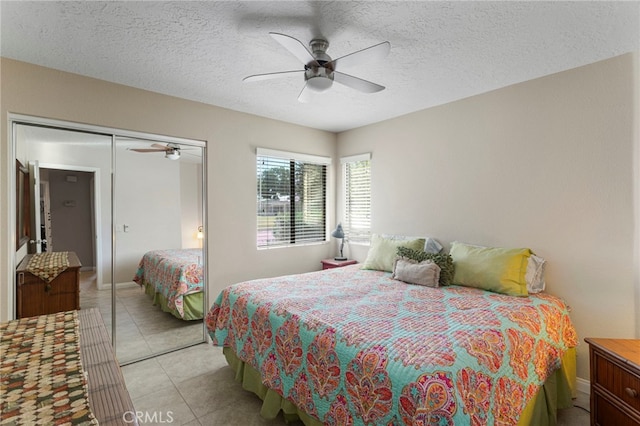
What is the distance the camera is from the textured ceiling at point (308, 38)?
175 cm

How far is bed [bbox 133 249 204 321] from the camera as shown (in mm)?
3074

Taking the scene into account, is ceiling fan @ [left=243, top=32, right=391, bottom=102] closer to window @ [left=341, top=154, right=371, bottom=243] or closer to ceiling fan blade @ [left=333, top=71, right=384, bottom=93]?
ceiling fan blade @ [left=333, top=71, right=384, bottom=93]

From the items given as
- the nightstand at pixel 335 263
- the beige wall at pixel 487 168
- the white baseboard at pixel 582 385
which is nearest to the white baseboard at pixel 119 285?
the beige wall at pixel 487 168

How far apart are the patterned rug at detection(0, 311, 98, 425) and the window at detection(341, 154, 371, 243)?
11.0ft

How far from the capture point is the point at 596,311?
2348 millimetres

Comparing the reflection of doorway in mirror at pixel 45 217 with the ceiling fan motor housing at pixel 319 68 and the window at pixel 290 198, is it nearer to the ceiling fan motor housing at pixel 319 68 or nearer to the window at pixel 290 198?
the window at pixel 290 198

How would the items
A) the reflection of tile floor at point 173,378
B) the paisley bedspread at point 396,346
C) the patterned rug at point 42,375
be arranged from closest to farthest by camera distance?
the patterned rug at point 42,375 → the paisley bedspread at point 396,346 → the reflection of tile floor at point 173,378

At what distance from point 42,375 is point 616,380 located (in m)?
2.59

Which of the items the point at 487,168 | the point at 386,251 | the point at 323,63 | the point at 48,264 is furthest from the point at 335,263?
the point at 48,264

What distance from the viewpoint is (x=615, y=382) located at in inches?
66.8

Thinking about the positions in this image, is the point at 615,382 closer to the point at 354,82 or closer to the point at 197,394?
the point at 354,82

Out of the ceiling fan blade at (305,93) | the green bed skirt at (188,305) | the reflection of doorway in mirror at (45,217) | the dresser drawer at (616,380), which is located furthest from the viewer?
the green bed skirt at (188,305)

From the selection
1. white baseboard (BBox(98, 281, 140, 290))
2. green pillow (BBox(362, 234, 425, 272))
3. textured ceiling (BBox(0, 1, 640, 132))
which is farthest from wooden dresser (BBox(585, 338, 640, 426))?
white baseboard (BBox(98, 281, 140, 290))

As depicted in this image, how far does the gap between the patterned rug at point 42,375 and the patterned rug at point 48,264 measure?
1.46 meters
